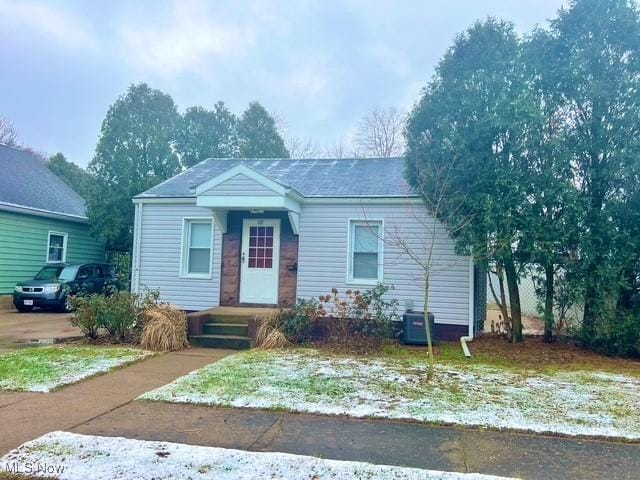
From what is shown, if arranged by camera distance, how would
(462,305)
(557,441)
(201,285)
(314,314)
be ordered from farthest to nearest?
(201,285) → (462,305) → (314,314) → (557,441)

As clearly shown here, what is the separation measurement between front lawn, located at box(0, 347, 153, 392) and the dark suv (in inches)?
221

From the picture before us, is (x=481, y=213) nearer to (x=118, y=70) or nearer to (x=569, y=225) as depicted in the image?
(x=569, y=225)

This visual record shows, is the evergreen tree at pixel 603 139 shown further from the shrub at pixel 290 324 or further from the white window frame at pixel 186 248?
the white window frame at pixel 186 248

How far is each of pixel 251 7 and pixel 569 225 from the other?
359 inches

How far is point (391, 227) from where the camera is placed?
9.55 metres

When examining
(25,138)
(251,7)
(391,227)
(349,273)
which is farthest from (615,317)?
(25,138)

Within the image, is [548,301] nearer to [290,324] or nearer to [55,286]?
[290,324]

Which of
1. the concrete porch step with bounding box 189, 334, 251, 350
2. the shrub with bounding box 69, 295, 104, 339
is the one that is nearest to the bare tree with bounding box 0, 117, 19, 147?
the shrub with bounding box 69, 295, 104, 339

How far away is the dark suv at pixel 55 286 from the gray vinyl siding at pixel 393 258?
6472 mm

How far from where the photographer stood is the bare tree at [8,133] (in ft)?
104

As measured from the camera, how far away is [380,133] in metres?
28.4

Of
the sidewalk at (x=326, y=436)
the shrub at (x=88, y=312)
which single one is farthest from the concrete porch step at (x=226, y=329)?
the sidewalk at (x=326, y=436)

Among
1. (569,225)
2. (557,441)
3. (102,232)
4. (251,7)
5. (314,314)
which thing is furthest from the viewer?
(102,232)

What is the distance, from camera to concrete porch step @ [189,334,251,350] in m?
8.31
